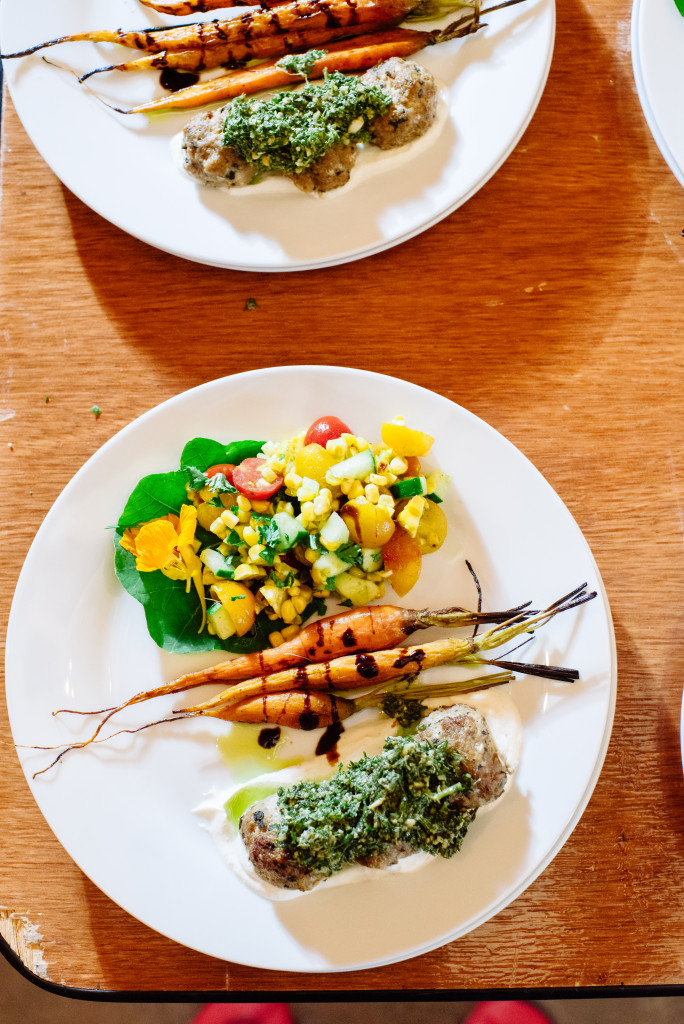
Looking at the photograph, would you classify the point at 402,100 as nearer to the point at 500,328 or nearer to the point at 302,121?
the point at 302,121

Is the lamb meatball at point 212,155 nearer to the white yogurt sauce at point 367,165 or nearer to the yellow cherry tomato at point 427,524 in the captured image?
the white yogurt sauce at point 367,165

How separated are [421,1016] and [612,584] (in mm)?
1874

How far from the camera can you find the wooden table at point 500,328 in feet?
6.56

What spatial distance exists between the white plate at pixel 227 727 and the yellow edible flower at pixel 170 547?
0.40 feet

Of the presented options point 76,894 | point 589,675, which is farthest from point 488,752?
point 76,894

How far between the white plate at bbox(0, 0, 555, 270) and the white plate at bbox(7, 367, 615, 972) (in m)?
0.40

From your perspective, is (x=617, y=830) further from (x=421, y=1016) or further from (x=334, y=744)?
(x=421, y=1016)

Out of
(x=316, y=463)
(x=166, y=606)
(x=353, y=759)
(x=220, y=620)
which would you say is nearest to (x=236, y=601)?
(x=220, y=620)

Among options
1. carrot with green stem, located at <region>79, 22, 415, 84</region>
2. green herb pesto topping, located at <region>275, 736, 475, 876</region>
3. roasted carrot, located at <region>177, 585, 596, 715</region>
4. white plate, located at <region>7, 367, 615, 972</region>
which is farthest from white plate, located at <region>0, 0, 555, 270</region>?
green herb pesto topping, located at <region>275, 736, 475, 876</region>

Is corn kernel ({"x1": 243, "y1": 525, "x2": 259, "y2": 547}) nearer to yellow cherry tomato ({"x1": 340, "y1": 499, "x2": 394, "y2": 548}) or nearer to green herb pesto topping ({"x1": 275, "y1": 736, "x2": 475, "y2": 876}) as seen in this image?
yellow cherry tomato ({"x1": 340, "y1": 499, "x2": 394, "y2": 548})

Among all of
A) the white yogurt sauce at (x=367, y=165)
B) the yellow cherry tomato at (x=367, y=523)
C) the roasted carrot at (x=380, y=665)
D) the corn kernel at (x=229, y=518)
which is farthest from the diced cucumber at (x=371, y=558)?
the white yogurt sauce at (x=367, y=165)

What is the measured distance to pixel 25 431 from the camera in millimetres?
2043

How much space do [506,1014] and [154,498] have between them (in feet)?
7.84

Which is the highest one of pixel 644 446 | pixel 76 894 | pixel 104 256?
pixel 104 256
